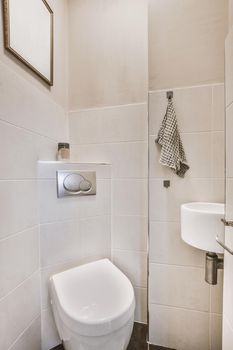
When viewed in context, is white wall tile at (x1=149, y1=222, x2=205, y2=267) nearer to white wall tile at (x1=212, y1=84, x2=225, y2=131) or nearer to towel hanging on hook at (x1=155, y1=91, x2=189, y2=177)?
towel hanging on hook at (x1=155, y1=91, x2=189, y2=177)

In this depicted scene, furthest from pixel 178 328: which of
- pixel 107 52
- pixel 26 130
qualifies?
pixel 107 52

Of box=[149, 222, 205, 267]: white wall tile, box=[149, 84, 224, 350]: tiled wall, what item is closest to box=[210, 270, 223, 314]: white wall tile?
box=[149, 84, 224, 350]: tiled wall

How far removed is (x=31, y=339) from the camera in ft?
3.44

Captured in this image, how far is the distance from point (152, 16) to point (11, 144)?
1134 millimetres

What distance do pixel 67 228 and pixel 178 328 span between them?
36.0 inches

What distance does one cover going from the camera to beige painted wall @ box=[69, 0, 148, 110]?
1334 mm

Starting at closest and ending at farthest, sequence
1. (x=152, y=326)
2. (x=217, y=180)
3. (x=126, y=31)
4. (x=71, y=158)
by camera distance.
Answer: (x=217, y=180)
(x=152, y=326)
(x=126, y=31)
(x=71, y=158)

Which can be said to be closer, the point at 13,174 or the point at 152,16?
the point at 13,174

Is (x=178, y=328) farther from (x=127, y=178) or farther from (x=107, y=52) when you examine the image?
(x=107, y=52)

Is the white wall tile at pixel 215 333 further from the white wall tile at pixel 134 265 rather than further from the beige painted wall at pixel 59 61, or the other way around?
the beige painted wall at pixel 59 61

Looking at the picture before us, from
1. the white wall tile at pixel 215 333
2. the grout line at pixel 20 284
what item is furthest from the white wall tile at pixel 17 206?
the white wall tile at pixel 215 333

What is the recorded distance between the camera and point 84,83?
1450 mm

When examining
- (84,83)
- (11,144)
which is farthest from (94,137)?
(11,144)

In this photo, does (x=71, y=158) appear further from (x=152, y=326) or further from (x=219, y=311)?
(x=219, y=311)
